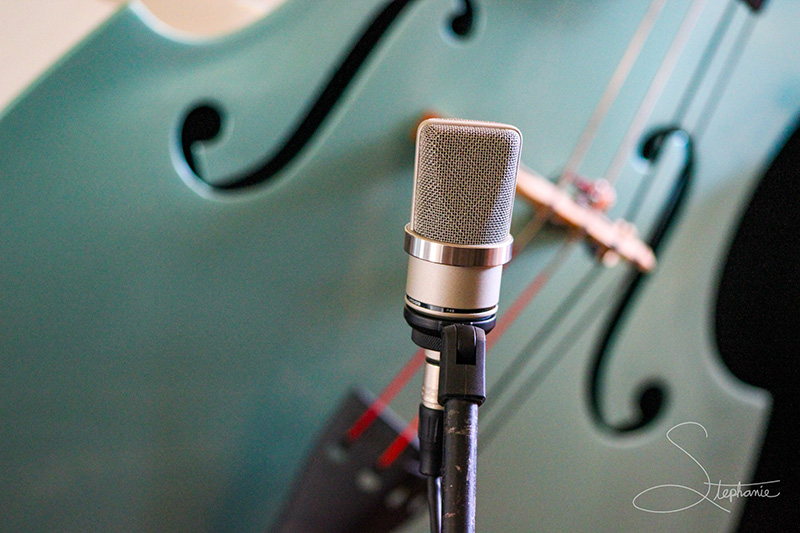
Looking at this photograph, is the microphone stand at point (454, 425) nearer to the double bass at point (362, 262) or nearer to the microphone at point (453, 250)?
the microphone at point (453, 250)

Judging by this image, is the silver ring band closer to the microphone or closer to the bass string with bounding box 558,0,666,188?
the microphone

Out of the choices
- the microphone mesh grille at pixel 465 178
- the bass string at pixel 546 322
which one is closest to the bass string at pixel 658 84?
the bass string at pixel 546 322

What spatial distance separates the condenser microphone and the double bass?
0.36m

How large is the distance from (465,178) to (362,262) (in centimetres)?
41

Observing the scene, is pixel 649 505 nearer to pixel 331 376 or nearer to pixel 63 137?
pixel 331 376

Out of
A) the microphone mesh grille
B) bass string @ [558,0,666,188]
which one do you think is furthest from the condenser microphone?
bass string @ [558,0,666,188]

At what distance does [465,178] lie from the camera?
0.36 meters

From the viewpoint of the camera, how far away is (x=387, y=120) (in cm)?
72

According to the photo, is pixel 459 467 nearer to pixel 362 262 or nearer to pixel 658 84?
pixel 362 262

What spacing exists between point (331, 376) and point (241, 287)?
0.55ft

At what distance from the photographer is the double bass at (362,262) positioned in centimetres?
62

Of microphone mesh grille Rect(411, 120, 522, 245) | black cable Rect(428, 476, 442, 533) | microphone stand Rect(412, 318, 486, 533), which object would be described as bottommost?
black cable Rect(428, 476, 442, 533)

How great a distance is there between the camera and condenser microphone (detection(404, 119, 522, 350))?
0.35 m

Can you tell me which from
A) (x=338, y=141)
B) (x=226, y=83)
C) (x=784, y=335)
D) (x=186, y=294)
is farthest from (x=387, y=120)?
(x=784, y=335)
